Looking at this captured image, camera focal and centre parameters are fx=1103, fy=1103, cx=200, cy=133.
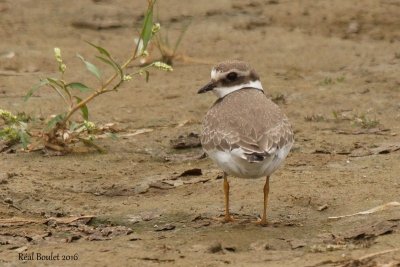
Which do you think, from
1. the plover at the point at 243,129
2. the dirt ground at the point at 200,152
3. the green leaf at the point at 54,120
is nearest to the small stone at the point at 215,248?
the dirt ground at the point at 200,152

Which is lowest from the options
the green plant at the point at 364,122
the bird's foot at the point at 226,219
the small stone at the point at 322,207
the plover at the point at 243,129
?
the bird's foot at the point at 226,219

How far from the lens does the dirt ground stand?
6.75 metres

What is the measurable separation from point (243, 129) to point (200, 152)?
1891 millimetres

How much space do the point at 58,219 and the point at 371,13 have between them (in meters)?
7.12

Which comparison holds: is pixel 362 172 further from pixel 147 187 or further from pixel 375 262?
pixel 375 262

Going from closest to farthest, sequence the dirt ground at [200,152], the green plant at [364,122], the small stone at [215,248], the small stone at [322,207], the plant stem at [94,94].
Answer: the small stone at [215,248], the dirt ground at [200,152], the small stone at [322,207], the plant stem at [94,94], the green plant at [364,122]

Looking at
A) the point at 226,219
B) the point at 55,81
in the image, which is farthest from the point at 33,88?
the point at 226,219

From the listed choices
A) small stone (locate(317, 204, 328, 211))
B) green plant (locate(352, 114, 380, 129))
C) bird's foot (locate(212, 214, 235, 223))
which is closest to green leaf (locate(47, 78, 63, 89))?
bird's foot (locate(212, 214, 235, 223))

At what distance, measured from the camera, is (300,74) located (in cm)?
1178

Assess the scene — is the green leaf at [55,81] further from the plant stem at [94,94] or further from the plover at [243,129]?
the plover at [243,129]

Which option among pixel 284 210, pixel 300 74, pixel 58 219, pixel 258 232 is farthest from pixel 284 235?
pixel 300 74

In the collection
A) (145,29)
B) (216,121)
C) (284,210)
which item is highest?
(145,29)

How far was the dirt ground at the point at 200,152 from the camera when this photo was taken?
6.75 m

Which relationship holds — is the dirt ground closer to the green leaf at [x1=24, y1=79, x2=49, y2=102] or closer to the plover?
the plover
